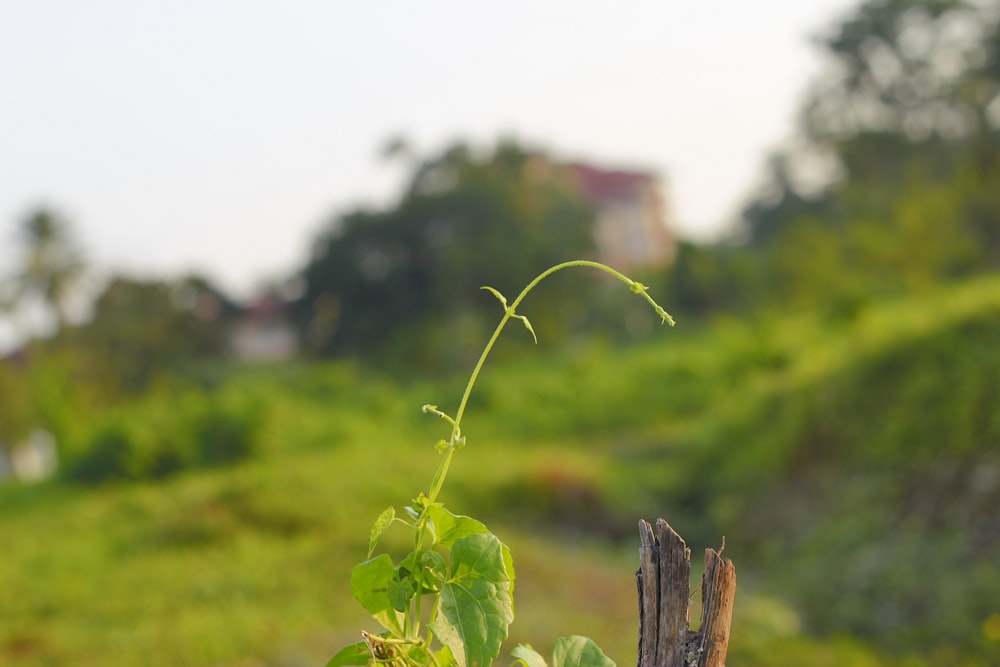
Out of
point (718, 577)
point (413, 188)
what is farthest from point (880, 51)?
point (718, 577)

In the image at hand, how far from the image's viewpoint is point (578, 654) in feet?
2.89

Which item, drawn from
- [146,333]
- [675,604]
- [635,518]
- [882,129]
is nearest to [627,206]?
[882,129]

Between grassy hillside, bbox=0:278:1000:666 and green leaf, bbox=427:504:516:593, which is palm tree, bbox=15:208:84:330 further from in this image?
green leaf, bbox=427:504:516:593

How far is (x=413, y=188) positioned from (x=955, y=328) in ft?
53.5

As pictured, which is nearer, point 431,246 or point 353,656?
point 353,656

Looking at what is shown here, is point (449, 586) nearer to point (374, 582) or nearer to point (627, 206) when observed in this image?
point (374, 582)

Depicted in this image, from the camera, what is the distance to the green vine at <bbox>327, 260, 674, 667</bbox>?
83 centimetres

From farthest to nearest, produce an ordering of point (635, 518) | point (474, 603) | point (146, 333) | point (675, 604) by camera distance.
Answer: point (146, 333)
point (635, 518)
point (675, 604)
point (474, 603)

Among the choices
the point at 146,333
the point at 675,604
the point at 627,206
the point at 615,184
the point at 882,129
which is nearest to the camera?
the point at 675,604

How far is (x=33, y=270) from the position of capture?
2678 centimetres

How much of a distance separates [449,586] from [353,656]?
4.1 inches

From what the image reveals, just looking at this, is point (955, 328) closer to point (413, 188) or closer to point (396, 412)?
point (396, 412)

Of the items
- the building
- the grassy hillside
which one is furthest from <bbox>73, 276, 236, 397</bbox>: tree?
the building

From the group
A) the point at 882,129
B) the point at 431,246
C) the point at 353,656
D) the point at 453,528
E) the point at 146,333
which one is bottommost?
the point at 353,656
